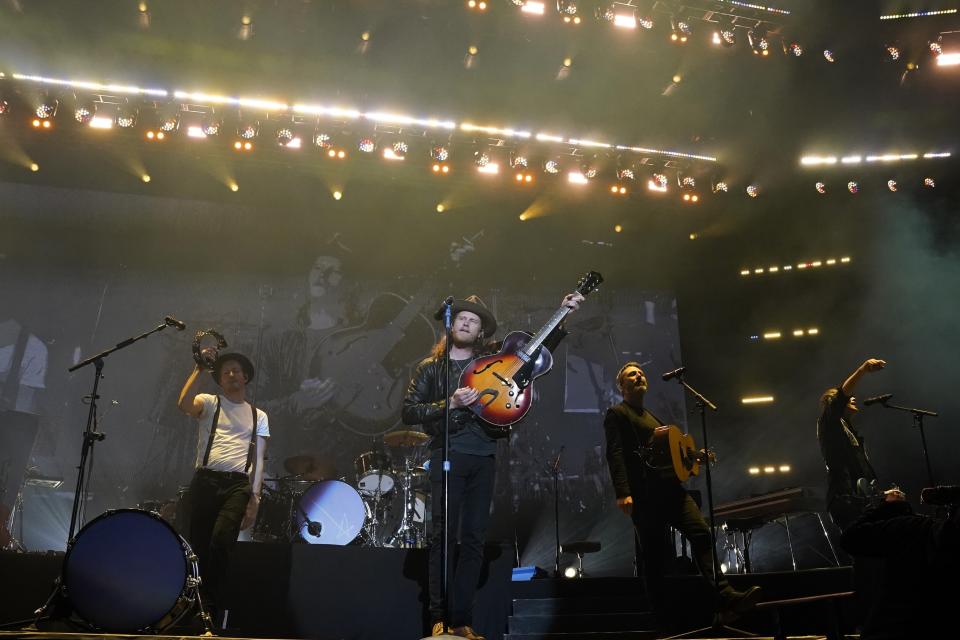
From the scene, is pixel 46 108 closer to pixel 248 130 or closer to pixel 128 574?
pixel 248 130

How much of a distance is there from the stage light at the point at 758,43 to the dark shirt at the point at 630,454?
562cm

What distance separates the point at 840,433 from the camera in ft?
20.6

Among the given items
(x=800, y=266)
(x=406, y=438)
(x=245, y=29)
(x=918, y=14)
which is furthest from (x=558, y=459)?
(x=918, y=14)

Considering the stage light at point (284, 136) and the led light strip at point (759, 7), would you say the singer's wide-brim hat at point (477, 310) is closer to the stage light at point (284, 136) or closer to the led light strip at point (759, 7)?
the stage light at point (284, 136)

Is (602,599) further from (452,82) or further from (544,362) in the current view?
(452,82)

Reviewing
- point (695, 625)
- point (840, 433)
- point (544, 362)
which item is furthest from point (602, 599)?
point (840, 433)

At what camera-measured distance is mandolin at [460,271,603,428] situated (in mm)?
4641

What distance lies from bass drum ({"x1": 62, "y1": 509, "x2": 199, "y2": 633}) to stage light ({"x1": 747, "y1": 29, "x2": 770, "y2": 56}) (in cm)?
828

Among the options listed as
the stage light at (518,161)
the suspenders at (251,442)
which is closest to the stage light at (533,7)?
the stage light at (518,161)

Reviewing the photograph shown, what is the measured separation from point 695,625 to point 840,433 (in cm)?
229

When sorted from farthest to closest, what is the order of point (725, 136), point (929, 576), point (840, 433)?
point (725, 136), point (840, 433), point (929, 576)

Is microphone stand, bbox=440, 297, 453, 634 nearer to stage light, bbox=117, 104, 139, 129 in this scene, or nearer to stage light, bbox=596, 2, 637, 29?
stage light, bbox=596, 2, 637, 29

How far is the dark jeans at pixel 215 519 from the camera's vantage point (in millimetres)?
4840

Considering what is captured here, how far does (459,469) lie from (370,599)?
1310 millimetres
